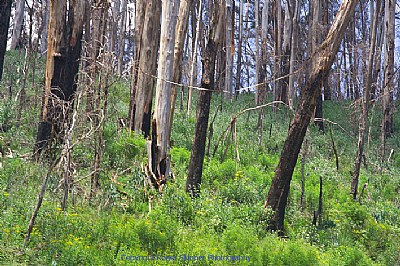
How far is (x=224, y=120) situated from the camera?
14.7 meters

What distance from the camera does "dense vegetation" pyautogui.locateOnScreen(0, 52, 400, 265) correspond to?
5.10 m

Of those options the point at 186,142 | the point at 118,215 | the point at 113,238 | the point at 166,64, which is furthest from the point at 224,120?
the point at 113,238

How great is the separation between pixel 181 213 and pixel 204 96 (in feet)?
6.97

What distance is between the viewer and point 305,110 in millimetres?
6953

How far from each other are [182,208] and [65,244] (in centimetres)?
220

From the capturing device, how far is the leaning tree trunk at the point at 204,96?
24.9 ft

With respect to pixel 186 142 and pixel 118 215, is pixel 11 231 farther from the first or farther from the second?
pixel 186 142

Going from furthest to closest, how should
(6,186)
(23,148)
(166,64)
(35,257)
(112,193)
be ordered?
1. (23,148)
2. (166,64)
3. (112,193)
4. (6,186)
5. (35,257)

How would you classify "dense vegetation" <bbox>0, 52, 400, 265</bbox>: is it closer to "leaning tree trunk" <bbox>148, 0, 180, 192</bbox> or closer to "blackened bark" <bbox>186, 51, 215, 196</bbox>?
"blackened bark" <bbox>186, 51, 215, 196</bbox>

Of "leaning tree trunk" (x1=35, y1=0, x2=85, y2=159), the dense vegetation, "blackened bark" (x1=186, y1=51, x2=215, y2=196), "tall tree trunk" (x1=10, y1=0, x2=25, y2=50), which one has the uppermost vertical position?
"tall tree trunk" (x1=10, y1=0, x2=25, y2=50)

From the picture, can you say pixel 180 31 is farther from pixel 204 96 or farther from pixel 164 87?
pixel 204 96

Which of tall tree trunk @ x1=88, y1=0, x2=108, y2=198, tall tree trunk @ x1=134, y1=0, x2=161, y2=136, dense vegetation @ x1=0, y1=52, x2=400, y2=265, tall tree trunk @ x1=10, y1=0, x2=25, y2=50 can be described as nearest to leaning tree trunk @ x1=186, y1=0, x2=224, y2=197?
dense vegetation @ x1=0, y1=52, x2=400, y2=265

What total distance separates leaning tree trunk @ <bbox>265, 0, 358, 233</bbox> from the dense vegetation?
316mm

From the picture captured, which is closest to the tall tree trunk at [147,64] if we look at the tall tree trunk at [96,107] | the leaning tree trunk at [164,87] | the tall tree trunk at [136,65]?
the tall tree trunk at [136,65]
